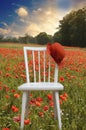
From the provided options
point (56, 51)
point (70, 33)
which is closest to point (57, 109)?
point (56, 51)

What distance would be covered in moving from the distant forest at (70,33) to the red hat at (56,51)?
51285mm

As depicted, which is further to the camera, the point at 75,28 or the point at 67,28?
the point at 67,28

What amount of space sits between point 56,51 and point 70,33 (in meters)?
61.1

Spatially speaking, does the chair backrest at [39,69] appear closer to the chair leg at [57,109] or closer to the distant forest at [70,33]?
the chair leg at [57,109]

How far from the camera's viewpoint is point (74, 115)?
5.73 m

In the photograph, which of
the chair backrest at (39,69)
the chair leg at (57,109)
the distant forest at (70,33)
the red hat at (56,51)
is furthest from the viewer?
the distant forest at (70,33)

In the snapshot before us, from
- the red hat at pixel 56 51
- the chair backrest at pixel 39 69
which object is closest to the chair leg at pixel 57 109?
the chair backrest at pixel 39 69

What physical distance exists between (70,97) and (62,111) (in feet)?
3.06

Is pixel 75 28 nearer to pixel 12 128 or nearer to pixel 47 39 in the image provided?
pixel 47 39

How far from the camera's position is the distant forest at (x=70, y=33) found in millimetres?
61969

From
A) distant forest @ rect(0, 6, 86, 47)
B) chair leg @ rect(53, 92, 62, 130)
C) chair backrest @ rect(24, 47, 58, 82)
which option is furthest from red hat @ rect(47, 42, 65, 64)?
distant forest @ rect(0, 6, 86, 47)

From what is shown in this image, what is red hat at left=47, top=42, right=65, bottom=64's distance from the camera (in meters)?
5.57

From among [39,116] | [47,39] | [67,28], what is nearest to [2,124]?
[39,116]

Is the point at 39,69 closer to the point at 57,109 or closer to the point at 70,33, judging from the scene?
the point at 57,109
